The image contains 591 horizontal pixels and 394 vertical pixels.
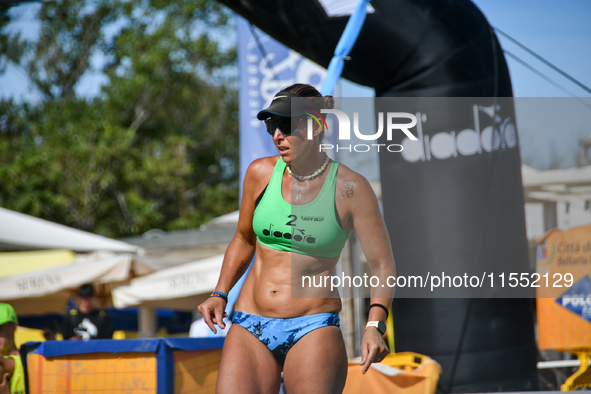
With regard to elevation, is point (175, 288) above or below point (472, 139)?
below

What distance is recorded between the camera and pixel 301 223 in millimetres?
2508

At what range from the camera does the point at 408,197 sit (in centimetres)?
348

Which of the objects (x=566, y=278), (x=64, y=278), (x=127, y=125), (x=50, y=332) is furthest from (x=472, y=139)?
(x=127, y=125)

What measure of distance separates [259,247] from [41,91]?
79.9ft

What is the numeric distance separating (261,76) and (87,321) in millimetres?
3009

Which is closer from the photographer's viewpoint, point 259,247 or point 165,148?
point 259,247

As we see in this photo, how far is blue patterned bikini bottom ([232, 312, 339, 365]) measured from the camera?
2.45 meters

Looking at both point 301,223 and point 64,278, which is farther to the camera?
point 64,278

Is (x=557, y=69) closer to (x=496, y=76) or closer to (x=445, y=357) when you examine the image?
(x=496, y=76)

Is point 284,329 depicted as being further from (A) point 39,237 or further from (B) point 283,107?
(A) point 39,237

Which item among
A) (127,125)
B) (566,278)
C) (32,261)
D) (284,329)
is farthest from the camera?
(127,125)

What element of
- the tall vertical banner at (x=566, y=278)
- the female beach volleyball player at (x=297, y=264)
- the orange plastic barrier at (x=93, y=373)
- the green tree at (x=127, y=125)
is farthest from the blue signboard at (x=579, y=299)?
the green tree at (x=127, y=125)

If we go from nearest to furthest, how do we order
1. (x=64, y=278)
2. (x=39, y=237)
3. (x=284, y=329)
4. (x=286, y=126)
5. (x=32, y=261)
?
1. (x=284, y=329)
2. (x=286, y=126)
3. (x=64, y=278)
4. (x=39, y=237)
5. (x=32, y=261)

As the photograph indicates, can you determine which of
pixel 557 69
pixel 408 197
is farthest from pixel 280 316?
pixel 557 69
